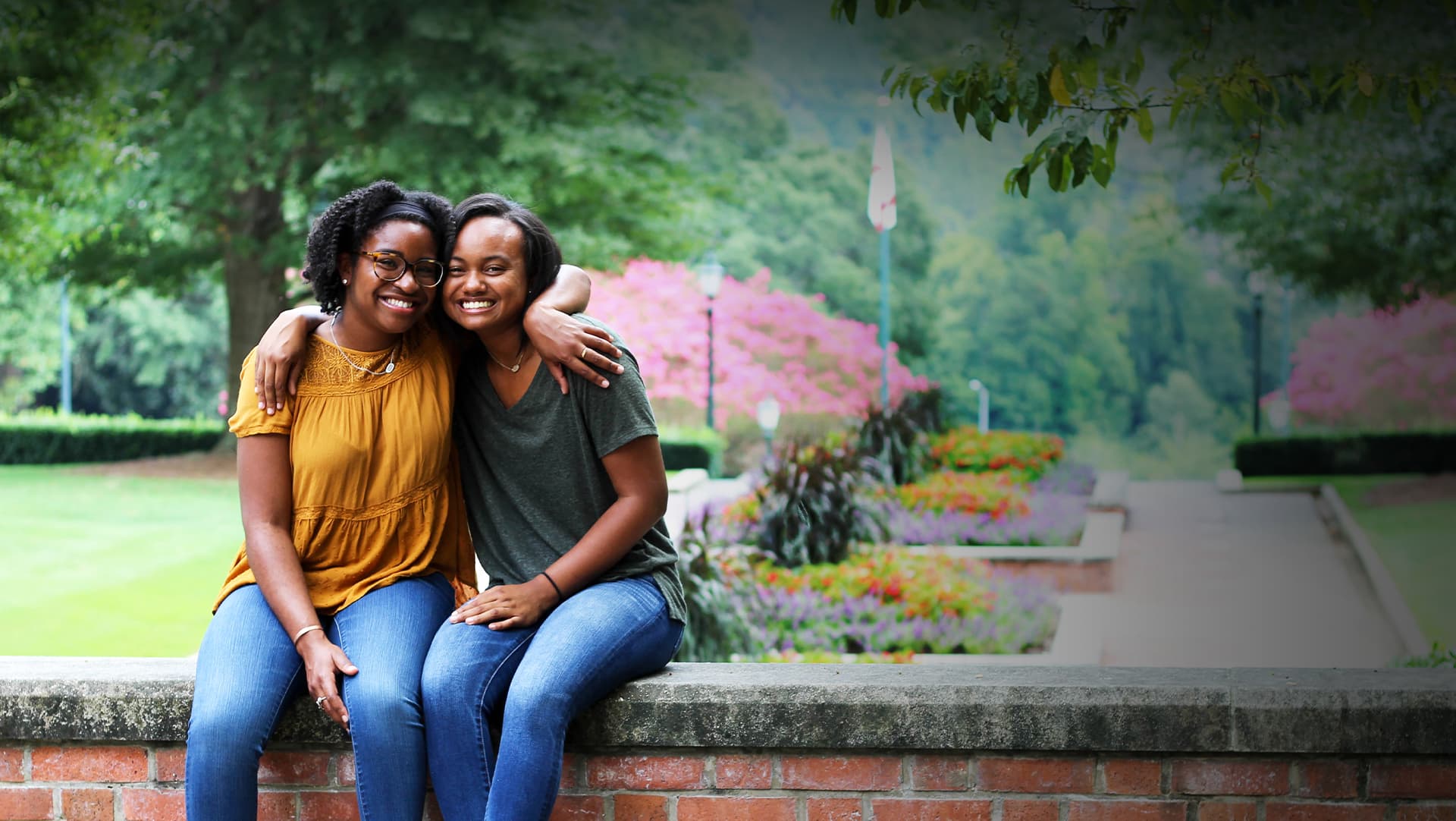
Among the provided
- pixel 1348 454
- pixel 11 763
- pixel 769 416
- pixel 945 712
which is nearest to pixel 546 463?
pixel 945 712

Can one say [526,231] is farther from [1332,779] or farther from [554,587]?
[1332,779]

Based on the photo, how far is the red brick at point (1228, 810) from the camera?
190cm

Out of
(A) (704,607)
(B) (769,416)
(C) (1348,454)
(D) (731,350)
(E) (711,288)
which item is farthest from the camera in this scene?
(D) (731,350)

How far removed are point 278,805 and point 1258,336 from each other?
9168mm

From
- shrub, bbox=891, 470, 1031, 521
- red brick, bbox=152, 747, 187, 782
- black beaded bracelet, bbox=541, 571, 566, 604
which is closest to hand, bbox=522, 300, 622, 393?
black beaded bracelet, bbox=541, 571, 566, 604

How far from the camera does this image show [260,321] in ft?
35.1

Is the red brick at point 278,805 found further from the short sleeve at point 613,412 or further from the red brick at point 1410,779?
the red brick at point 1410,779

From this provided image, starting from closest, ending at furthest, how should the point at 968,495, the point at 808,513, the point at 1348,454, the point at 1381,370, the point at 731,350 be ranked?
the point at 808,513 → the point at 968,495 → the point at 1381,370 → the point at 1348,454 → the point at 731,350

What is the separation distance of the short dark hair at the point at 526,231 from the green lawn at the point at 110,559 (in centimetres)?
620

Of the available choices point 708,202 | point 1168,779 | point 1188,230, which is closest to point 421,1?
point 708,202

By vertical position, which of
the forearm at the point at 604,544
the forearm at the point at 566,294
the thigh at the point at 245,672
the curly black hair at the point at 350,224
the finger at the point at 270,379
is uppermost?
the curly black hair at the point at 350,224

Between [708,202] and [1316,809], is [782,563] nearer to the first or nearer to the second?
[708,202]

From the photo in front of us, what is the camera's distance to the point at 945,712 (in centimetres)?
190

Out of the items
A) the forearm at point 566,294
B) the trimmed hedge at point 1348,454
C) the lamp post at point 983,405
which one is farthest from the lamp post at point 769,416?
the forearm at point 566,294
